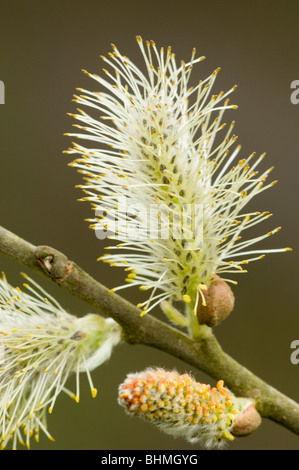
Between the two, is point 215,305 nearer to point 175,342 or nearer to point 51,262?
point 175,342

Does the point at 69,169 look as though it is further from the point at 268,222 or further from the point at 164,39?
the point at 268,222

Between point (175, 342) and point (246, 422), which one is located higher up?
point (175, 342)

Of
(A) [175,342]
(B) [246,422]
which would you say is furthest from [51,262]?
(B) [246,422]

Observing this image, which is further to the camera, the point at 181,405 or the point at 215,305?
the point at 215,305

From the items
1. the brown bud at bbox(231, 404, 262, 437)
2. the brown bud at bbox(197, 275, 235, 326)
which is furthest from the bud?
the brown bud at bbox(197, 275, 235, 326)

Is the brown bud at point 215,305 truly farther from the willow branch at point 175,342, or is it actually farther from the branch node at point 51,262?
the branch node at point 51,262

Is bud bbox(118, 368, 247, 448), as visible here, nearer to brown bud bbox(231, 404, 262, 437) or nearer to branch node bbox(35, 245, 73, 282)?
brown bud bbox(231, 404, 262, 437)

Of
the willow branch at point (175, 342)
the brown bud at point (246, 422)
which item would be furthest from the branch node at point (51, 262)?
the brown bud at point (246, 422)

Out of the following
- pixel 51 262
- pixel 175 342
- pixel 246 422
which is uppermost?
pixel 51 262
